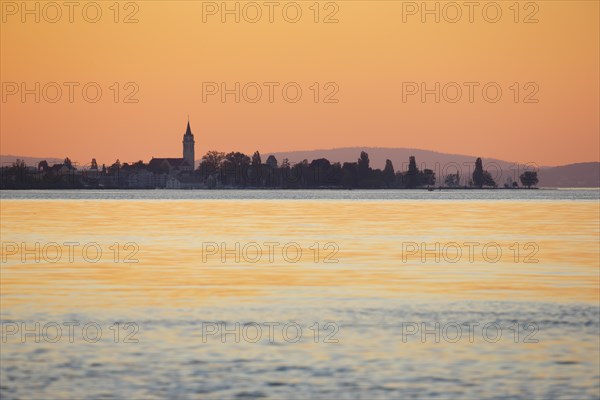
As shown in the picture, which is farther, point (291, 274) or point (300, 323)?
point (291, 274)

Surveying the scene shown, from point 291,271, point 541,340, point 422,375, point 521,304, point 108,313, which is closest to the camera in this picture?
point 422,375

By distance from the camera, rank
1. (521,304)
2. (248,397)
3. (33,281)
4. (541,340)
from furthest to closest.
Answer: (33,281)
(521,304)
(541,340)
(248,397)

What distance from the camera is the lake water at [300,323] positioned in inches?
623

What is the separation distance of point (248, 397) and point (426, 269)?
877 inches

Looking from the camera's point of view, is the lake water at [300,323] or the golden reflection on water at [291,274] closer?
the lake water at [300,323]

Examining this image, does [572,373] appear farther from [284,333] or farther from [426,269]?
[426,269]

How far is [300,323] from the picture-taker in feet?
72.7

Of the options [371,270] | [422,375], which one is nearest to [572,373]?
[422,375]

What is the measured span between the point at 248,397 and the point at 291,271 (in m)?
20.7

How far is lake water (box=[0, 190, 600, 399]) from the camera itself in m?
15.8

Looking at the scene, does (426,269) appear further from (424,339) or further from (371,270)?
(424,339)

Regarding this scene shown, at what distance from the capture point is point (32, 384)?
613 inches

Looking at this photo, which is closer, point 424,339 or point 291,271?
point 424,339

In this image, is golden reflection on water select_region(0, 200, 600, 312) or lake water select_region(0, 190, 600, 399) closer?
lake water select_region(0, 190, 600, 399)
